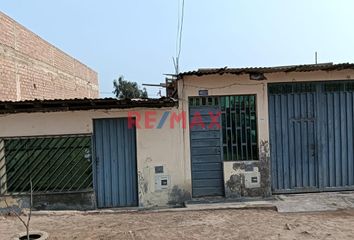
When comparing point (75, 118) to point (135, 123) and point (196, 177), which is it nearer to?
point (135, 123)

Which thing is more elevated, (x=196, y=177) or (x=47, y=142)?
(x=47, y=142)

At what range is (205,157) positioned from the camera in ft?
30.0

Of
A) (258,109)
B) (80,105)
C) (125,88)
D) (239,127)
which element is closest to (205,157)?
(239,127)

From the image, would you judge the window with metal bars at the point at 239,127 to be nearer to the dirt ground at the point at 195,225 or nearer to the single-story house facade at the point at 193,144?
the single-story house facade at the point at 193,144

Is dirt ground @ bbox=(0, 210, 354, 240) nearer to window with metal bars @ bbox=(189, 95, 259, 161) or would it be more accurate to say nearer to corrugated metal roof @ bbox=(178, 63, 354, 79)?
window with metal bars @ bbox=(189, 95, 259, 161)

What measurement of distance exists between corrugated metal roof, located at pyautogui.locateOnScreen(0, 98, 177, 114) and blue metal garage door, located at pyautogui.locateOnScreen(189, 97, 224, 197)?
32.1 inches

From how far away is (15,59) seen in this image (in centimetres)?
1136

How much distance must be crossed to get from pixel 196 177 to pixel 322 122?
10.9ft

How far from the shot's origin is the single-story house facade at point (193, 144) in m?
8.96

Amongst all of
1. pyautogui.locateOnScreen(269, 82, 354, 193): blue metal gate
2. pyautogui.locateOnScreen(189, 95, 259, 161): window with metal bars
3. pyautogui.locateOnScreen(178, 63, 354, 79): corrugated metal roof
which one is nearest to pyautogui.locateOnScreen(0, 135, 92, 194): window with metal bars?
pyautogui.locateOnScreen(189, 95, 259, 161): window with metal bars

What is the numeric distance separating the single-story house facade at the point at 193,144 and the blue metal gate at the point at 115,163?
0.9 inches

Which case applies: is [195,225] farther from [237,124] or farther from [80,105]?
[80,105]

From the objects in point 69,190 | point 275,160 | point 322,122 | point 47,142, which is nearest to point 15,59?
point 47,142

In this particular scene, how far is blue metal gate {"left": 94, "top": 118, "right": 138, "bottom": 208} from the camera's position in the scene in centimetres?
905
